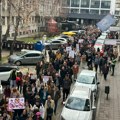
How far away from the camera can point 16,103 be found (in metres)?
16.3

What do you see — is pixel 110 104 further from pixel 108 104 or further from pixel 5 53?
pixel 5 53

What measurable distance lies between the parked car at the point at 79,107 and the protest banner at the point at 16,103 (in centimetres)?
207

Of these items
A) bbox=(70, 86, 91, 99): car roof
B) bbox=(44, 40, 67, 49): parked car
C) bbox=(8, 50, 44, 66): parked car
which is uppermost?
bbox=(70, 86, 91, 99): car roof

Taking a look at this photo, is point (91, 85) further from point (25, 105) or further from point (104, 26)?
point (104, 26)

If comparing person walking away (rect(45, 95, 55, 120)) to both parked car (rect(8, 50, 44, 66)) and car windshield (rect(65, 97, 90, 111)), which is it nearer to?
car windshield (rect(65, 97, 90, 111))

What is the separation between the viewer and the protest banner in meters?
16.3

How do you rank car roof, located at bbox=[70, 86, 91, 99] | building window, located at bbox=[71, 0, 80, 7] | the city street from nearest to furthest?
1. car roof, located at bbox=[70, 86, 91, 99]
2. the city street
3. building window, located at bbox=[71, 0, 80, 7]

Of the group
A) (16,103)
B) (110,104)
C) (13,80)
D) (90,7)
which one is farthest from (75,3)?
(16,103)

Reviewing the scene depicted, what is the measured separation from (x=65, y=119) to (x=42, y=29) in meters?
60.9

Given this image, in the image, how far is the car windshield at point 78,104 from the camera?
17.9m

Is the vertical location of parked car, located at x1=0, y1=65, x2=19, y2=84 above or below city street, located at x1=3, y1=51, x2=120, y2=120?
above

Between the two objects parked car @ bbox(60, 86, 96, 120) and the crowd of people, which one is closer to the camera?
the crowd of people

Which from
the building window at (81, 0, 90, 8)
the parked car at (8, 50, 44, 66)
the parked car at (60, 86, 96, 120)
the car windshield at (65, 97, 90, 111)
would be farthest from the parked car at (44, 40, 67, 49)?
the building window at (81, 0, 90, 8)

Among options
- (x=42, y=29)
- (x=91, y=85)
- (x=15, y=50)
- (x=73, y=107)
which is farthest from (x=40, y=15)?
(x=73, y=107)
